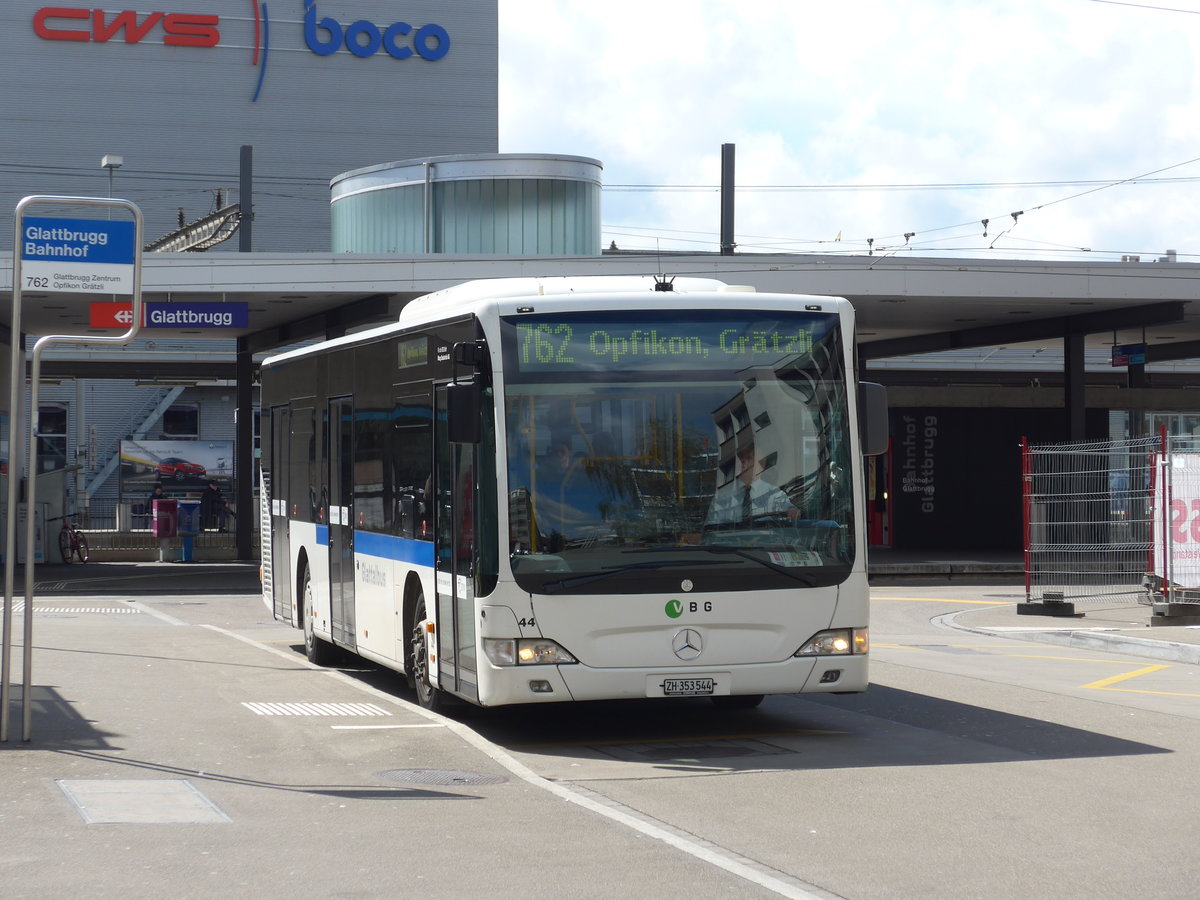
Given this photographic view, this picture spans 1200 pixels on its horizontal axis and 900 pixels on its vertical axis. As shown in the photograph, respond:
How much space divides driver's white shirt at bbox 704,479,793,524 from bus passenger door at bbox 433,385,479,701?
5.07 ft

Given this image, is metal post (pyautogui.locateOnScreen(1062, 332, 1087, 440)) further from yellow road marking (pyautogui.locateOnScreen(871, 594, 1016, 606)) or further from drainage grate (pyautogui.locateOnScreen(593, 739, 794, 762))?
drainage grate (pyautogui.locateOnScreen(593, 739, 794, 762))

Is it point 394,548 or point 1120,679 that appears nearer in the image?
point 394,548

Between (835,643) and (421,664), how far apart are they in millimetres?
3227

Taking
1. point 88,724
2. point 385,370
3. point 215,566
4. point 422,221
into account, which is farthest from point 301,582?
point 422,221

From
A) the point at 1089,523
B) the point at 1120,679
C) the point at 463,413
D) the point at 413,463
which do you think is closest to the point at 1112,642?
the point at 1120,679

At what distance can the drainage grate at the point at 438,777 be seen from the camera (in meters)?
9.28

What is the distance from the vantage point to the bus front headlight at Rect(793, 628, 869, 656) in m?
10.6

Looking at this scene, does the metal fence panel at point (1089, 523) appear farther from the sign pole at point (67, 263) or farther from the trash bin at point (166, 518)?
the trash bin at point (166, 518)

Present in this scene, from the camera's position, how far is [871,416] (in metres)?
10.8

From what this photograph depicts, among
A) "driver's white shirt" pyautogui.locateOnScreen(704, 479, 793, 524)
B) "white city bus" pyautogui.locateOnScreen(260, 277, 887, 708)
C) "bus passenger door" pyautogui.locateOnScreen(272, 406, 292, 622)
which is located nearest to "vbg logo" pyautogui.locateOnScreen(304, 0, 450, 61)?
"bus passenger door" pyautogui.locateOnScreen(272, 406, 292, 622)

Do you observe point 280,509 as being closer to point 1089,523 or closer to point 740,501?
point 740,501

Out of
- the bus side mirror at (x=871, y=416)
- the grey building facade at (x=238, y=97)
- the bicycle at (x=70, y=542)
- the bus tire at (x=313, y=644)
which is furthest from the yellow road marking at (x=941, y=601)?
the grey building facade at (x=238, y=97)

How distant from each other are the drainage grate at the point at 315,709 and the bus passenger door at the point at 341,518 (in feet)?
5.04

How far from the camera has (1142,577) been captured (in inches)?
915
